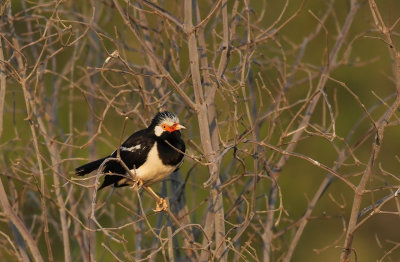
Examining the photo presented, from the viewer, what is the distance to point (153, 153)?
19.7ft

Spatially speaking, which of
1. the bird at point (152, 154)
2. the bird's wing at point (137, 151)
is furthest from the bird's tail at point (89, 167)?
the bird's wing at point (137, 151)

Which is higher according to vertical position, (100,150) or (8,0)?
(8,0)

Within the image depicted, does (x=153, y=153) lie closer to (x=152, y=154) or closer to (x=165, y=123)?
(x=152, y=154)

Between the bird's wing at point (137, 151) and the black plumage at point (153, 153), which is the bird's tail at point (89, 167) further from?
the bird's wing at point (137, 151)

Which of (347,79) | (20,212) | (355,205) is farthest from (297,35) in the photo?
(355,205)

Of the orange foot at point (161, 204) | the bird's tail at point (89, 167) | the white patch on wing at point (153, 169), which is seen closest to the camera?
the orange foot at point (161, 204)

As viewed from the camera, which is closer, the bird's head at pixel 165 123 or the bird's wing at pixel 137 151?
the bird's head at pixel 165 123

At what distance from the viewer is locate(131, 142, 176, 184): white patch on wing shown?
5.88 m

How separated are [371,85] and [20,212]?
1318 cm

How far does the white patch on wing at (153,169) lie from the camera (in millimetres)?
5879

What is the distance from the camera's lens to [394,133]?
1738 centimetres

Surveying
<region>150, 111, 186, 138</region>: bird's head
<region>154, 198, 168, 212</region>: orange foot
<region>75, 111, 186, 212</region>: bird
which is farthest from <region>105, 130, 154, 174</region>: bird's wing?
<region>154, 198, 168, 212</region>: orange foot

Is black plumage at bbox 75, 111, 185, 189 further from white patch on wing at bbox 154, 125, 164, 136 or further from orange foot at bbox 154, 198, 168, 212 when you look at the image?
orange foot at bbox 154, 198, 168, 212

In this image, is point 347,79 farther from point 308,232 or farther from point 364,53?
point 308,232
